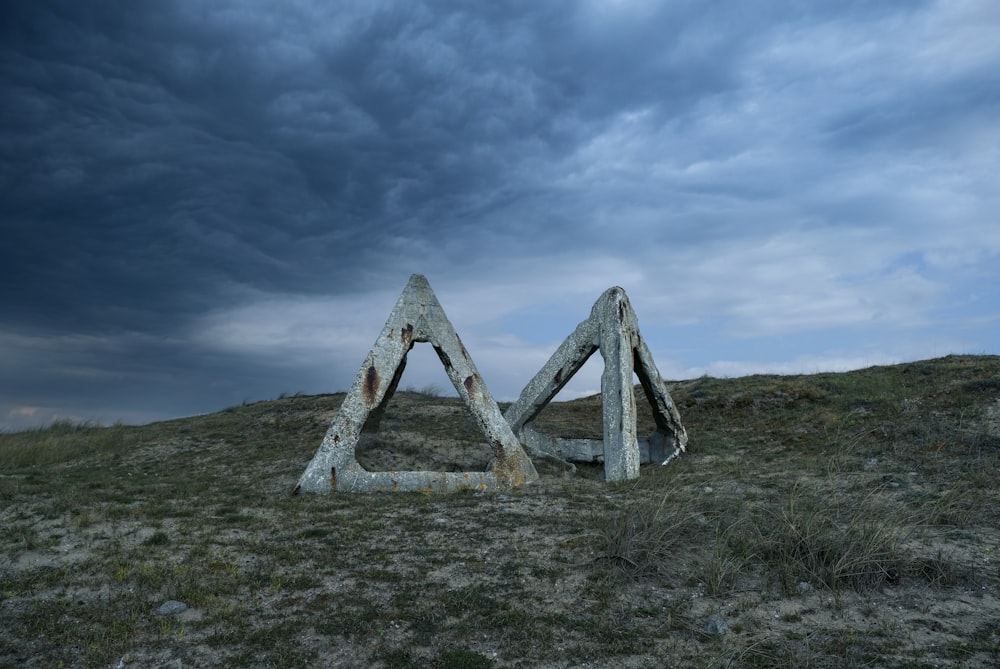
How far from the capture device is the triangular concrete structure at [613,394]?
37.7 feet

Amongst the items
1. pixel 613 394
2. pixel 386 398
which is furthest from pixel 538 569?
pixel 386 398

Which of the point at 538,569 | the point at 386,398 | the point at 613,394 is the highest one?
the point at 386,398

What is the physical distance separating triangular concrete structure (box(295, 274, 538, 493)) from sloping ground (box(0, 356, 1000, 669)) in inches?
19.3

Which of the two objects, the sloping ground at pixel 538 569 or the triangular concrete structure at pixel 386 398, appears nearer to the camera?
the sloping ground at pixel 538 569

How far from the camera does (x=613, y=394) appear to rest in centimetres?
1177

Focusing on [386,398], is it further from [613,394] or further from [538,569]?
[538,569]

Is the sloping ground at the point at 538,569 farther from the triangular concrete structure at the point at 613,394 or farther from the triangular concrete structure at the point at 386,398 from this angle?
the triangular concrete structure at the point at 613,394

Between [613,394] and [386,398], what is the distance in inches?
155

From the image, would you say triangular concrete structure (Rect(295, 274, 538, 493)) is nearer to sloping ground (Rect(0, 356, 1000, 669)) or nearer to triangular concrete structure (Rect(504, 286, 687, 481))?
sloping ground (Rect(0, 356, 1000, 669))

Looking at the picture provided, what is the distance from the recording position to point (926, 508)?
7750 millimetres

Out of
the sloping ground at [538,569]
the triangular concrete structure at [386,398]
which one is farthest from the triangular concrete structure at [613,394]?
the triangular concrete structure at [386,398]

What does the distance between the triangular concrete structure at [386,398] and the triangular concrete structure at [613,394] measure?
1533 mm

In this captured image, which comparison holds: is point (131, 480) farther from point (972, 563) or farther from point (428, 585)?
point (972, 563)

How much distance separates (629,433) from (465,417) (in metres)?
6.60
